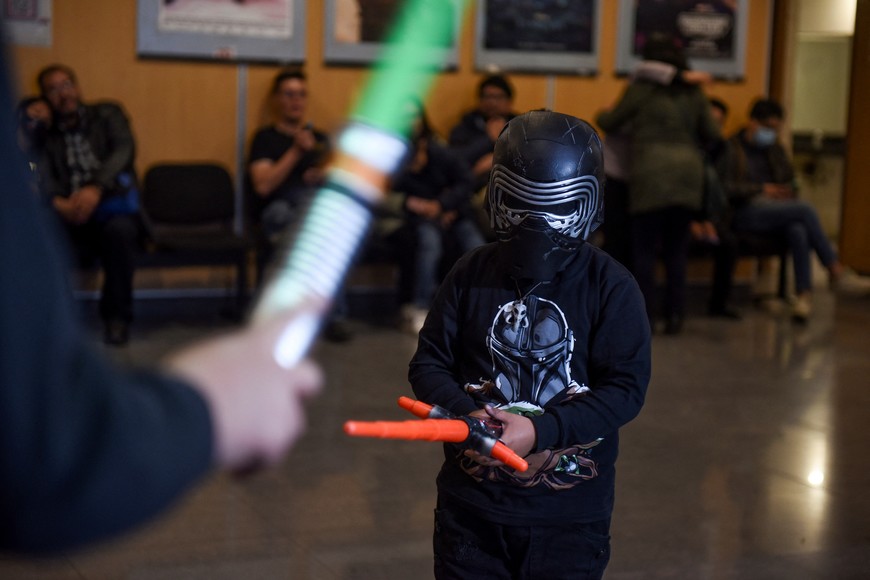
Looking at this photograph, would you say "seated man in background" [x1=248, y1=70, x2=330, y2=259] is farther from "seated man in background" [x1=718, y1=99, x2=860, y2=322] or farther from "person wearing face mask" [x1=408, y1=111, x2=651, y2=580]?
"person wearing face mask" [x1=408, y1=111, x2=651, y2=580]

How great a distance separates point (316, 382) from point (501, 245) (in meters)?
1.39

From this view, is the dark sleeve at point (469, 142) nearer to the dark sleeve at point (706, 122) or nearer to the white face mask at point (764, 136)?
the dark sleeve at point (706, 122)

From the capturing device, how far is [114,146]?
6926 millimetres

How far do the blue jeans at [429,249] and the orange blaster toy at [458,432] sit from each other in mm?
5239

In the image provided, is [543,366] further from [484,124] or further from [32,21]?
[32,21]

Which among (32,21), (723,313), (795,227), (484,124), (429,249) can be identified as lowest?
(723,313)

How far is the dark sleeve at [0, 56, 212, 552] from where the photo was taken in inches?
30.7

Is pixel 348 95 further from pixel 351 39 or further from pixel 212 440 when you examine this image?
pixel 212 440

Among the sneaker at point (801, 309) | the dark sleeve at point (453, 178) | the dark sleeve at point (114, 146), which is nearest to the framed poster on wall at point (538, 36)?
the dark sleeve at point (453, 178)

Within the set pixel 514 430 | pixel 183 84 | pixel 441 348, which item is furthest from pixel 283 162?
pixel 514 430

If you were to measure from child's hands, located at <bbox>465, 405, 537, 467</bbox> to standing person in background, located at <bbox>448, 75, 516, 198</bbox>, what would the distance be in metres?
5.77

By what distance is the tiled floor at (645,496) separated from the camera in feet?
11.5

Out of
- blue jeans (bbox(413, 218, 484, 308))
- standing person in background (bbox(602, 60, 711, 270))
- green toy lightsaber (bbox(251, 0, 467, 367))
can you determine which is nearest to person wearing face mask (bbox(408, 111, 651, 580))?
green toy lightsaber (bbox(251, 0, 467, 367))

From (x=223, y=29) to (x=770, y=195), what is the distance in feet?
13.6
